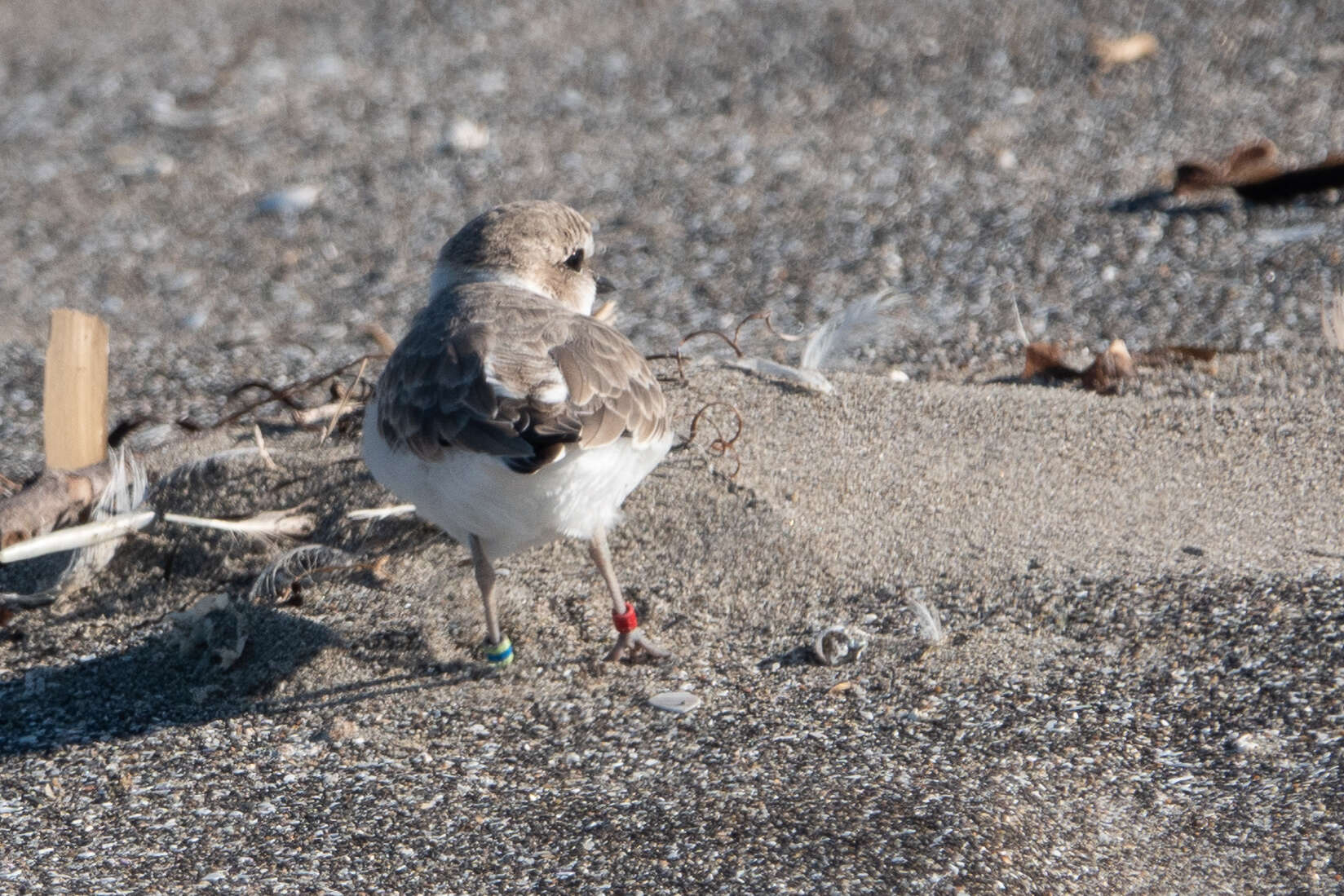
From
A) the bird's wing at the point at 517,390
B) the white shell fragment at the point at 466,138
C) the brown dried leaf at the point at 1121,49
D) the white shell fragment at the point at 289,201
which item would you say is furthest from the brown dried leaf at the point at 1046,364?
the white shell fragment at the point at 289,201

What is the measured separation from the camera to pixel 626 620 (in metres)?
3.81

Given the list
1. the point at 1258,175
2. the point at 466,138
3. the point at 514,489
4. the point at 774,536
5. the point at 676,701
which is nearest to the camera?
the point at 514,489

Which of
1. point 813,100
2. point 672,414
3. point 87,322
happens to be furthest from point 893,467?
point 813,100

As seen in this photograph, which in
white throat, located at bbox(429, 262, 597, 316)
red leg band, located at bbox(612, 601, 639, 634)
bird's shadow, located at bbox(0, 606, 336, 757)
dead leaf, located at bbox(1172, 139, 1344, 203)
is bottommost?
bird's shadow, located at bbox(0, 606, 336, 757)

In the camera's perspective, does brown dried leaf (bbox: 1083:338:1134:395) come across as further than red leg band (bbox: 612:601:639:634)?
Yes

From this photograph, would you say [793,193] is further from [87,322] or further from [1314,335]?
[87,322]

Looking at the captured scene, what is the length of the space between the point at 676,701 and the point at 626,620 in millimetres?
284

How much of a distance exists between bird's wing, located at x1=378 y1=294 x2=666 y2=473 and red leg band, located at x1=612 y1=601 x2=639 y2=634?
1.55 feet

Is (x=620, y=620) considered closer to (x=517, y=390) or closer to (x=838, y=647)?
(x=838, y=647)

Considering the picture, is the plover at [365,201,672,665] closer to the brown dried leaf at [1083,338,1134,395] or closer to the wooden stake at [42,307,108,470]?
the wooden stake at [42,307,108,470]

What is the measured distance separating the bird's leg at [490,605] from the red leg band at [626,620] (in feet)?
1.03

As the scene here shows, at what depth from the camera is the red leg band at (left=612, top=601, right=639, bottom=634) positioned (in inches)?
150

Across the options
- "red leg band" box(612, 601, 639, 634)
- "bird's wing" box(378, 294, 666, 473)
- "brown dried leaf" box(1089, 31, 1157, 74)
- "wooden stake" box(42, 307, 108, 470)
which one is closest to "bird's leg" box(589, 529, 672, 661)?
"red leg band" box(612, 601, 639, 634)

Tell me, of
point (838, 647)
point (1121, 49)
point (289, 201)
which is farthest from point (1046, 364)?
point (289, 201)
